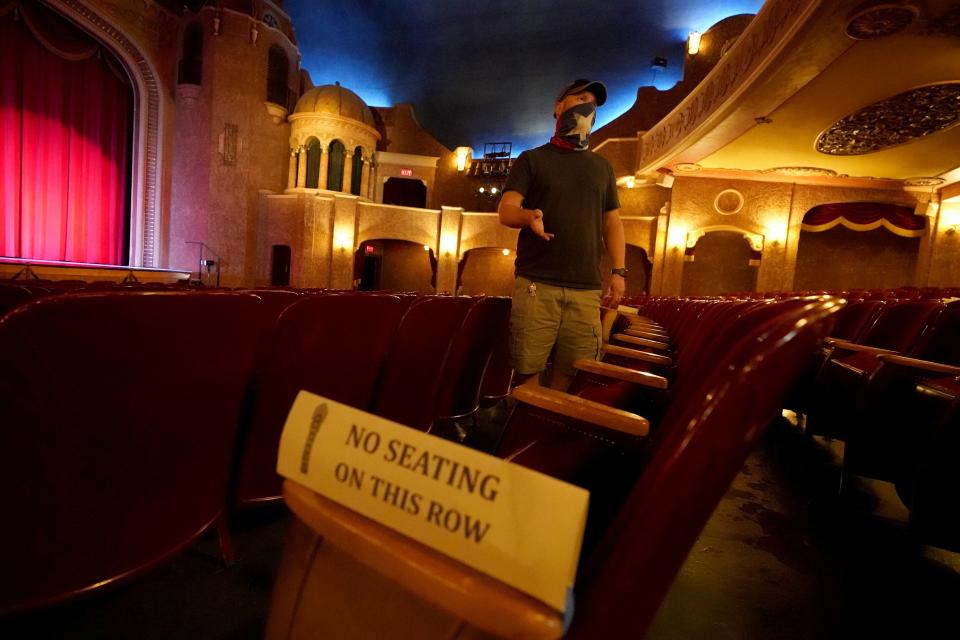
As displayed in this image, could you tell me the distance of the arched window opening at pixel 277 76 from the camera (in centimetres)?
1270

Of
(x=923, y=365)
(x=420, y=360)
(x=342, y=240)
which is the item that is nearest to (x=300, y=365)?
(x=420, y=360)

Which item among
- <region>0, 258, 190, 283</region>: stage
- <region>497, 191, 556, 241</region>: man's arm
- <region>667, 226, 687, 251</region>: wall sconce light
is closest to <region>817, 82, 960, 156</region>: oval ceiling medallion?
<region>667, 226, 687, 251</region>: wall sconce light

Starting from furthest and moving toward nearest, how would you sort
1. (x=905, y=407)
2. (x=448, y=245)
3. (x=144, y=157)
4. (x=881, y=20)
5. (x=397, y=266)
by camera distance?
(x=397, y=266) < (x=448, y=245) < (x=144, y=157) < (x=881, y=20) < (x=905, y=407)

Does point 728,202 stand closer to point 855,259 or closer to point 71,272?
point 855,259

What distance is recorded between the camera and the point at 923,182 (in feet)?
28.5

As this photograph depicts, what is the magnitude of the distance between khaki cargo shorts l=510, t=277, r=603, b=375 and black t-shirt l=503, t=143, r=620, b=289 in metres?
0.04

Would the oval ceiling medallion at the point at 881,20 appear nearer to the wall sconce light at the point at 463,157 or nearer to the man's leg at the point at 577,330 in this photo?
the man's leg at the point at 577,330

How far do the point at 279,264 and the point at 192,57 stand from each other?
562cm

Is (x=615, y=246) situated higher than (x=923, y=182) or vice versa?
(x=923, y=182)

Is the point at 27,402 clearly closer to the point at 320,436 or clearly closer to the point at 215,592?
the point at 320,436

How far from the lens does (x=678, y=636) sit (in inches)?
38.2

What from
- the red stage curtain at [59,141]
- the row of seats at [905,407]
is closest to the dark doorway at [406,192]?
the red stage curtain at [59,141]

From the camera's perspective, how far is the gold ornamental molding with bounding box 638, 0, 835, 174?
16.2 ft

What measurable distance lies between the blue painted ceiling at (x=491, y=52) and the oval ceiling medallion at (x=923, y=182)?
26.9 feet
